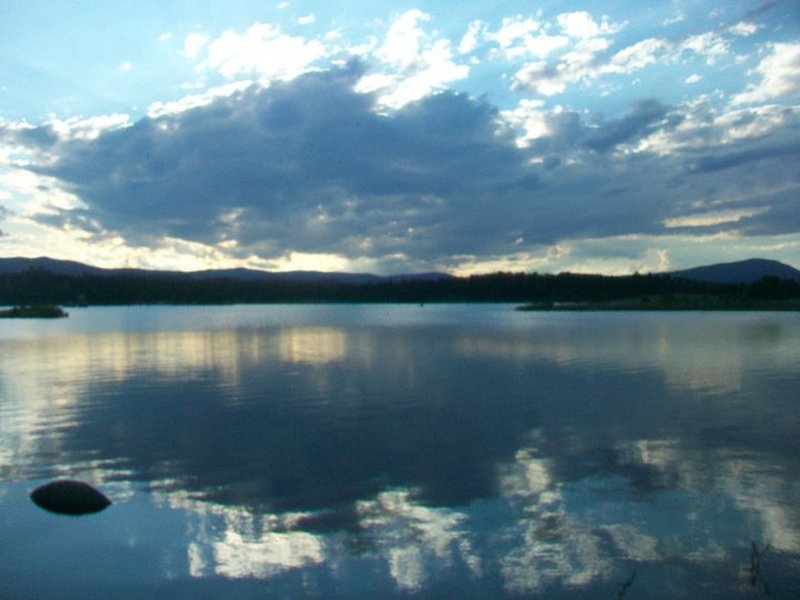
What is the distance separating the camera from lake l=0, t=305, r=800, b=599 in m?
8.41

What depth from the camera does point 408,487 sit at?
11805 mm

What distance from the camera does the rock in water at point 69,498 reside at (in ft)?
35.6

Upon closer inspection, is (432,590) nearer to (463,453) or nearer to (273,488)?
(273,488)

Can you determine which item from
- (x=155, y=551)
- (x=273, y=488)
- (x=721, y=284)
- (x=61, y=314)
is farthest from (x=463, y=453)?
(x=721, y=284)

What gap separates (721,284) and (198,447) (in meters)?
165

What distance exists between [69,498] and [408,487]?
5373 millimetres

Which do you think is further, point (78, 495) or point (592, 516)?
point (78, 495)

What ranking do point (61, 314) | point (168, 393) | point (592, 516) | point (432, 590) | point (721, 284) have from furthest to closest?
point (721, 284)
point (61, 314)
point (168, 393)
point (592, 516)
point (432, 590)

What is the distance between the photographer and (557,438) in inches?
612

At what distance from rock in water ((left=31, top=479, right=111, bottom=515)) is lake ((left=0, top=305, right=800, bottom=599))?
0.22m

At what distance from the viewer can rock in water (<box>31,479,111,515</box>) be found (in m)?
10.8

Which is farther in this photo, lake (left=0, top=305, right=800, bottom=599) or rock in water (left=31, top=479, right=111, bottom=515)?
rock in water (left=31, top=479, right=111, bottom=515)

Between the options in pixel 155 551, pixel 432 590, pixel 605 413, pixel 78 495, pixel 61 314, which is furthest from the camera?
pixel 61 314

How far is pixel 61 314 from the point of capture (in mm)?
108125
